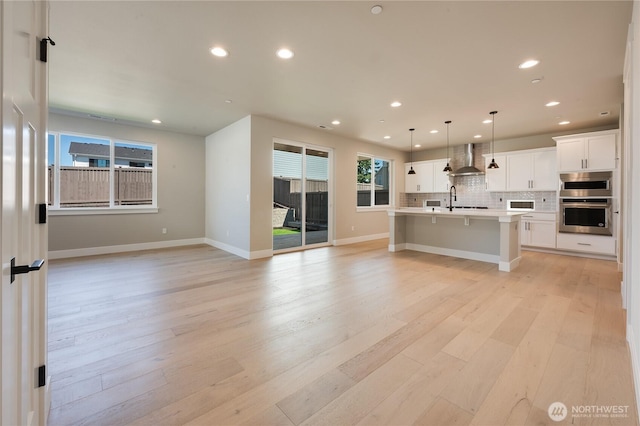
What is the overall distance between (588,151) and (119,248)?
9.66 m

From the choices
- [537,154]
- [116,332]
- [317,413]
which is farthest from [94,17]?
[537,154]

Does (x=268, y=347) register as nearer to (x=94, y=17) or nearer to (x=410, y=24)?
(x=410, y=24)

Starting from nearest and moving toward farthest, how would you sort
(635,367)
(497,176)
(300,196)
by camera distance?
(635,367), (300,196), (497,176)

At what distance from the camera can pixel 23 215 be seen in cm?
110

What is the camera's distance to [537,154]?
620 centimetres

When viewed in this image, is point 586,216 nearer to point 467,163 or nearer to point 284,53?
point 467,163

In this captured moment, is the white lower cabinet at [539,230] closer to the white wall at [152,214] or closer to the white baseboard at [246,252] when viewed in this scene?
the white baseboard at [246,252]

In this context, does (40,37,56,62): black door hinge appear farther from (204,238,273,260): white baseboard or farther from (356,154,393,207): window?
(356,154,393,207): window

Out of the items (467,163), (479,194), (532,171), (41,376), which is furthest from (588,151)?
(41,376)

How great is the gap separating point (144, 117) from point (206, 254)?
9.71ft

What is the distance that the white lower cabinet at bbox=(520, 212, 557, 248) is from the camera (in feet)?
19.0

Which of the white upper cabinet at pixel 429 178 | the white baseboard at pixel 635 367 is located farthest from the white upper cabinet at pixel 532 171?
the white baseboard at pixel 635 367
